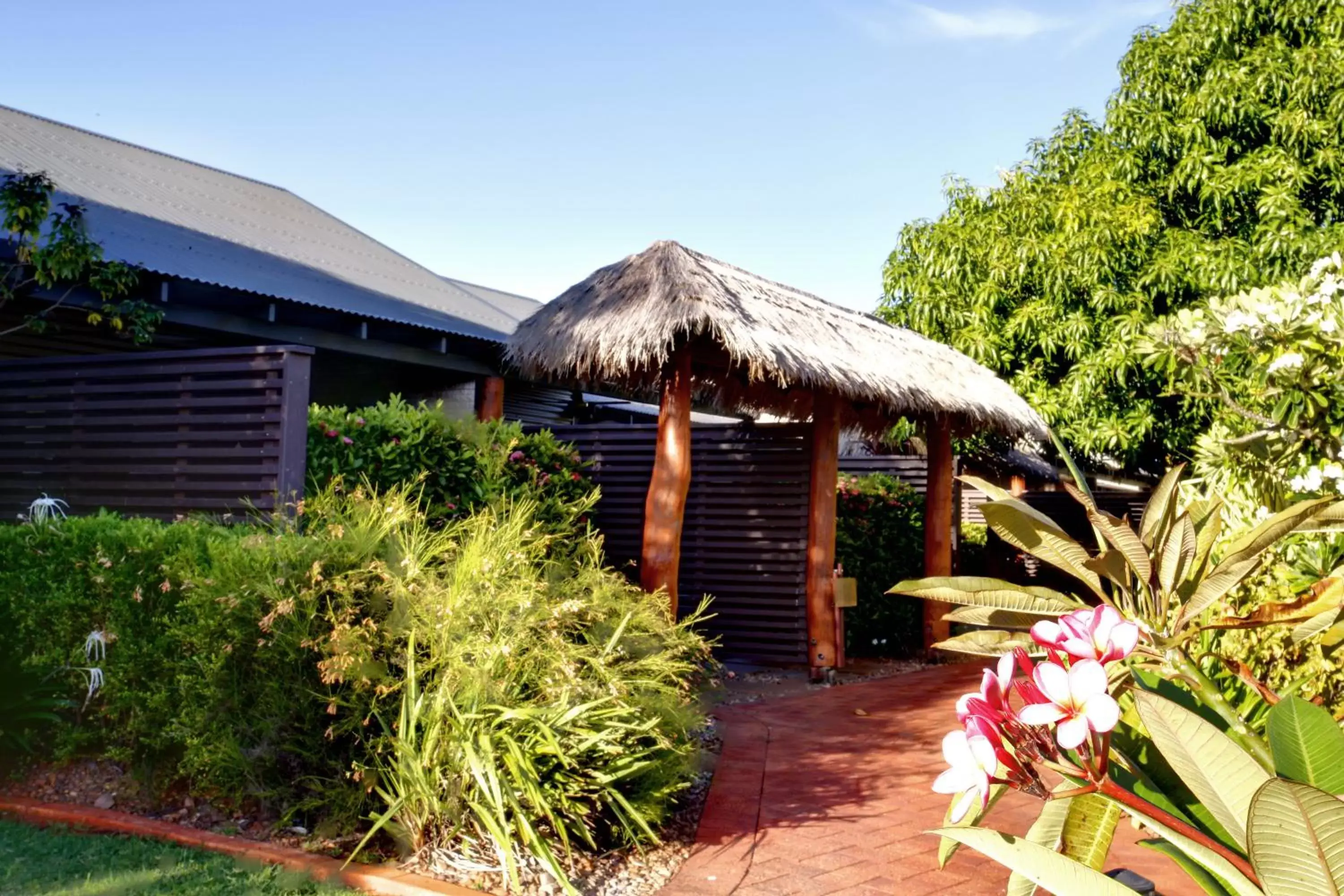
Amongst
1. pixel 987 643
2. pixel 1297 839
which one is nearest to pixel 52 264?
pixel 987 643

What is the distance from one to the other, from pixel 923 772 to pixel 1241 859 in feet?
15.6

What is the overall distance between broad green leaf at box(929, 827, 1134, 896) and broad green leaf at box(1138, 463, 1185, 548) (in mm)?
1331

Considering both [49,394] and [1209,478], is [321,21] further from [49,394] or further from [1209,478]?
[1209,478]

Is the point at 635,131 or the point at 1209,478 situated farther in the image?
the point at 635,131

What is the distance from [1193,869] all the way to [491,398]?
1270 centimetres

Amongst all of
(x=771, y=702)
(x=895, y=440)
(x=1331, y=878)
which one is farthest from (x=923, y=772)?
(x=895, y=440)

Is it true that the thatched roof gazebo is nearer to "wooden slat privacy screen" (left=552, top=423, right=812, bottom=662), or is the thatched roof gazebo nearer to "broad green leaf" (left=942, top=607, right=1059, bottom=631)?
"wooden slat privacy screen" (left=552, top=423, right=812, bottom=662)

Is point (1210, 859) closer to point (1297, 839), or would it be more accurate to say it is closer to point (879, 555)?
point (1297, 839)

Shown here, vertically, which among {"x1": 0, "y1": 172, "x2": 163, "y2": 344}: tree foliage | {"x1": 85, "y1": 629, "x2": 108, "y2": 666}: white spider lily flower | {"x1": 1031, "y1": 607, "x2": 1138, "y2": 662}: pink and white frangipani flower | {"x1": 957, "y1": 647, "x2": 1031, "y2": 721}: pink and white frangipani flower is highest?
{"x1": 0, "y1": 172, "x2": 163, "y2": 344}: tree foliage

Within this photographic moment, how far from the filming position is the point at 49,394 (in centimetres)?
745

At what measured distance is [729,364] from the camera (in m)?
9.27

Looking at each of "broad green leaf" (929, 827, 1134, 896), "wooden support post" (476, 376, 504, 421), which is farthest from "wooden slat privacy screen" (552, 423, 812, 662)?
"broad green leaf" (929, 827, 1134, 896)

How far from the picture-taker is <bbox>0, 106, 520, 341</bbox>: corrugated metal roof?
1104cm

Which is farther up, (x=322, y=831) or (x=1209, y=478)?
(x=1209, y=478)
